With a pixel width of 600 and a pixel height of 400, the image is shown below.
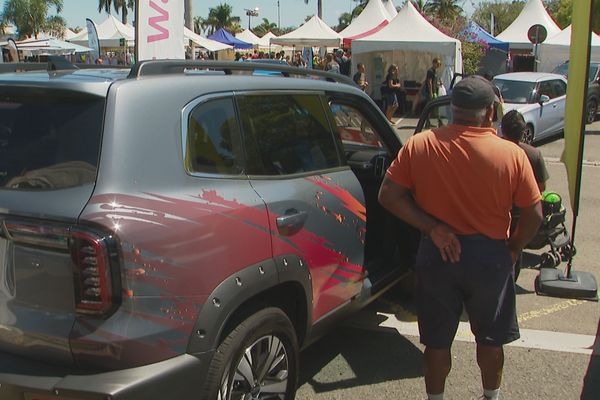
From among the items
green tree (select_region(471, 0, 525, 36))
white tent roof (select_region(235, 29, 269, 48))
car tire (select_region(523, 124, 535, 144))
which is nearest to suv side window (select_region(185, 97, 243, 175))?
car tire (select_region(523, 124, 535, 144))

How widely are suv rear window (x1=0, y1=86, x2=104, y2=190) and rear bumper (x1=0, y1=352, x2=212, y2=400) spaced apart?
2.20 ft

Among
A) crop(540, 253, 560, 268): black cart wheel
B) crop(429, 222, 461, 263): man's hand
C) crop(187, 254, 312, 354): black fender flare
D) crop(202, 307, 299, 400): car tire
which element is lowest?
crop(540, 253, 560, 268): black cart wheel

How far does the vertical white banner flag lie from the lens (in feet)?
17.3

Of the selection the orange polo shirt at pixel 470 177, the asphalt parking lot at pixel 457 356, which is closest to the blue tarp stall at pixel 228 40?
the asphalt parking lot at pixel 457 356

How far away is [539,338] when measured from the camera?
4.12 meters

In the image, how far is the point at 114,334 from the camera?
205 cm

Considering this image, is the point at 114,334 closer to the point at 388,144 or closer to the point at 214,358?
the point at 214,358

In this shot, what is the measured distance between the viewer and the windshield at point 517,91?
12.8 meters

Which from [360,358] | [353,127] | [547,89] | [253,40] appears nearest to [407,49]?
[547,89]

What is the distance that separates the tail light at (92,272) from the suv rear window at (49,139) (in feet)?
0.80

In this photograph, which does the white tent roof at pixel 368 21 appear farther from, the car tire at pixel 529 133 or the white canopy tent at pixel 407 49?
the car tire at pixel 529 133

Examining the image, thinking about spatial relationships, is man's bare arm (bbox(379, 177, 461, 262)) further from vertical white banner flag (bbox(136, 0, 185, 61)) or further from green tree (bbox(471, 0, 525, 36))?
green tree (bbox(471, 0, 525, 36))

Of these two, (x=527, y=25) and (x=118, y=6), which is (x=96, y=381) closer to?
(x=527, y=25)

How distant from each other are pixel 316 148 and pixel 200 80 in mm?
918
